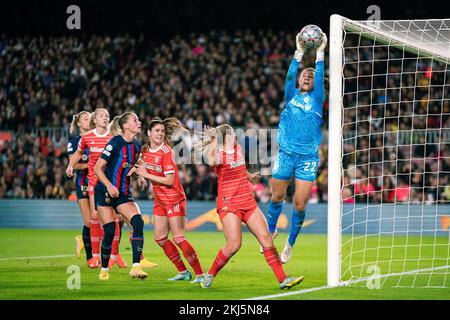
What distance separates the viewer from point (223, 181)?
340 inches

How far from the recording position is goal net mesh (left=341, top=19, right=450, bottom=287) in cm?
985

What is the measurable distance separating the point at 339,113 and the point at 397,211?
39.3 feet

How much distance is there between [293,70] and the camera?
959 cm

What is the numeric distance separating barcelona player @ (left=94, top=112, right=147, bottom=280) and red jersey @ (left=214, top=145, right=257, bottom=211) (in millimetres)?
1515

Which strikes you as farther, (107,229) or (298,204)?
(298,204)

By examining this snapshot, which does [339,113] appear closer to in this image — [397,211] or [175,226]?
[175,226]

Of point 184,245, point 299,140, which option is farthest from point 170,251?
point 299,140

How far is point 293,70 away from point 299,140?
44.0 inches

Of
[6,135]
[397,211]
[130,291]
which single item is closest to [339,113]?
[130,291]

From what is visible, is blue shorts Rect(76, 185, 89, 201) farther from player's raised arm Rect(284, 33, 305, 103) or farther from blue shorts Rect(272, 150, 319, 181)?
player's raised arm Rect(284, 33, 305, 103)

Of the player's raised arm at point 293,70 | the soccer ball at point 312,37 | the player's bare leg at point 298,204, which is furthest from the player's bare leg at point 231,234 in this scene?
the soccer ball at point 312,37

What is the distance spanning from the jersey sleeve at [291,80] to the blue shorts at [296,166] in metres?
0.77

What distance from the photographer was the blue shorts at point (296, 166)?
405 inches

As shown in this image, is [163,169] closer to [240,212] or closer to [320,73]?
[240,212]
